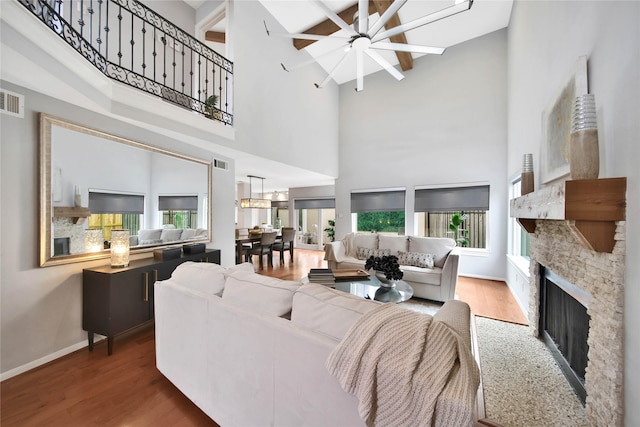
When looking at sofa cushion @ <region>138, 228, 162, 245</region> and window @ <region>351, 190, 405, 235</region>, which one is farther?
window @ <region>351, 190, 405, 235</region>

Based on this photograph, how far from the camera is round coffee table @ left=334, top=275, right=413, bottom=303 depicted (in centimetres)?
255

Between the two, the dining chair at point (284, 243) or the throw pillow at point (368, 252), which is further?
the dining chair at point (284, 243)

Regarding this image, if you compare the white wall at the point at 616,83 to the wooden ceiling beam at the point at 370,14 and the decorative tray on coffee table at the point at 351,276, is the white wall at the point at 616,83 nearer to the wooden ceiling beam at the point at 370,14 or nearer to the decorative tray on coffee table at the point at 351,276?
the decorative tray on coffee table at the point at 351,276

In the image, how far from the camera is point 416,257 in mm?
3986

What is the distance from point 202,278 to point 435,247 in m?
3.67

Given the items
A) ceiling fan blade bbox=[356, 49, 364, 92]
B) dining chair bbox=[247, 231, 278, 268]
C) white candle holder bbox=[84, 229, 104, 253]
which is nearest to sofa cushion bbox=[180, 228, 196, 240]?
white candle holder bbox=[84, 229, 104, 253]

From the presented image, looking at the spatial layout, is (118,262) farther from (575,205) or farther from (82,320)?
(575,205)

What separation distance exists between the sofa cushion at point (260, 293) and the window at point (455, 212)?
5.00m

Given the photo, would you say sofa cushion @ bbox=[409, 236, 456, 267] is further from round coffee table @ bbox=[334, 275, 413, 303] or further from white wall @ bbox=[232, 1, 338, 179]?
white wall @ bbox=[232, 1, 338, 179]

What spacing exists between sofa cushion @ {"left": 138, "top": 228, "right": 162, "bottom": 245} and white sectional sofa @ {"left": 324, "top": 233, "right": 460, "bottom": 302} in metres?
2.66

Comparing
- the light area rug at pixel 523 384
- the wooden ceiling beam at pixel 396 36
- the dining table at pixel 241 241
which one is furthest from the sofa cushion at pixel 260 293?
the wooden ceiling beam at pixel 396 36

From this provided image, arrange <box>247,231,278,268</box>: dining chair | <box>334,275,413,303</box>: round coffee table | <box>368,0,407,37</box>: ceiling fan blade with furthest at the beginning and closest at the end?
<box>247,231,278,268</box>: dining chair, <box>334,275,413,303</box>: round coffee table, <box>368,0,407,37</box>: ceiling fan blade

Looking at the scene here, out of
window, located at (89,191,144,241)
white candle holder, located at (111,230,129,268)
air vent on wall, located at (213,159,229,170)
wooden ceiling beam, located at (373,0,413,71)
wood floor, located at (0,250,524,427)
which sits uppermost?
wooden ceiling beam, located at (373,0,413,71)

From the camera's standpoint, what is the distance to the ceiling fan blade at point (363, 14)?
2.44m
